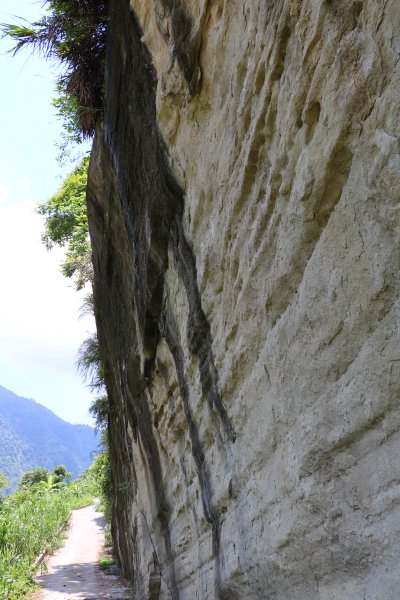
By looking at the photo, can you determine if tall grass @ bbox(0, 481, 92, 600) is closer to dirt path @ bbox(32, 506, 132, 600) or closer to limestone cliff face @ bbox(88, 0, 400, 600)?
dirt path @ bbox(32, 506, 132, 600)

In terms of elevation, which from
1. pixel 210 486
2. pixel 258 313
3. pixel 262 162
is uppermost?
pixel 262 162

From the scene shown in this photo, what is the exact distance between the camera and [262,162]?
319cm

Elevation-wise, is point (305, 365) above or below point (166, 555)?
above

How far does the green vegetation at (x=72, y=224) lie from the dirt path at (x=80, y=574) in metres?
8.25

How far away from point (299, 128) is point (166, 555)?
631 cm

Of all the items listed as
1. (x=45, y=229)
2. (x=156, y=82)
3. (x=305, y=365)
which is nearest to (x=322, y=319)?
(x=305, y=365)

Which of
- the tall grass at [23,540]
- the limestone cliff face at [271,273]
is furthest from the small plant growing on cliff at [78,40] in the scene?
the tall grass at [23,540]

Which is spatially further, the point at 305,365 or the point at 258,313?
the point at 258,313

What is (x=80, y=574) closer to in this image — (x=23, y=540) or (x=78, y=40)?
(x=23, y=540)

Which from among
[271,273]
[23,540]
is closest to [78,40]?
[271,273]

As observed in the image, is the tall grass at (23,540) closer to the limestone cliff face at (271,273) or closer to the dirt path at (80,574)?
the dirt path at (80,574)

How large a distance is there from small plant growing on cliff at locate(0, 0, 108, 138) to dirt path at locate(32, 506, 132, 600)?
9.57 metres

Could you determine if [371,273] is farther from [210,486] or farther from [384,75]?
[210,486]

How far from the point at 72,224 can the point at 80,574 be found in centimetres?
1023
